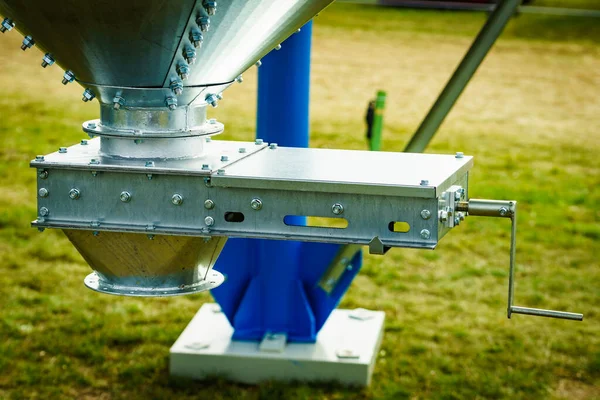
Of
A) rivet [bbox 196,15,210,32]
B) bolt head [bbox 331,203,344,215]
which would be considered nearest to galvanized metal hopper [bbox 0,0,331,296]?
rivet [bbox 196,15,210,32]

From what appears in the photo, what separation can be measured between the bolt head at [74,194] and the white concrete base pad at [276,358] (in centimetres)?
182

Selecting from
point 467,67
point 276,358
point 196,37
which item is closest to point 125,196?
point 196,37

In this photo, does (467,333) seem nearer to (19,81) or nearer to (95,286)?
(95,286)

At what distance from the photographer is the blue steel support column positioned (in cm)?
395

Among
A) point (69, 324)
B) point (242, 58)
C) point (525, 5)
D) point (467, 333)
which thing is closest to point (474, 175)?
point (467, 333)

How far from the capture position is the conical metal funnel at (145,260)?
105 inches

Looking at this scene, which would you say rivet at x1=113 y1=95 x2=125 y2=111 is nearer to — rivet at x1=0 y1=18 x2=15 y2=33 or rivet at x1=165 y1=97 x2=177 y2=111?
rivet at x1=165 y1=97 x2=177 y2=111

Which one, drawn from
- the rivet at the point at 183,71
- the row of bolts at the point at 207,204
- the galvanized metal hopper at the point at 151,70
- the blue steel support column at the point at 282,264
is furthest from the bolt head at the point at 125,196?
the blue steel support column at the point at 282,264

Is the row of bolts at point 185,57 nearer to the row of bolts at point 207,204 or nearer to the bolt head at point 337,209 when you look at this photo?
the row of bolts at point 207,204

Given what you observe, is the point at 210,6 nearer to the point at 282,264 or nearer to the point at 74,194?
the point at 74,194

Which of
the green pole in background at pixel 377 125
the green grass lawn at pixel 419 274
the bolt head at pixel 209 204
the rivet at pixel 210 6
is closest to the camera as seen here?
the rivet at pixel 210 6

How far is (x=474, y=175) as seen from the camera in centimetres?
820

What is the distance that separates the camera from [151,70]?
252 centimetres

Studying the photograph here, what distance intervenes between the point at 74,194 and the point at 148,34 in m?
0.48
